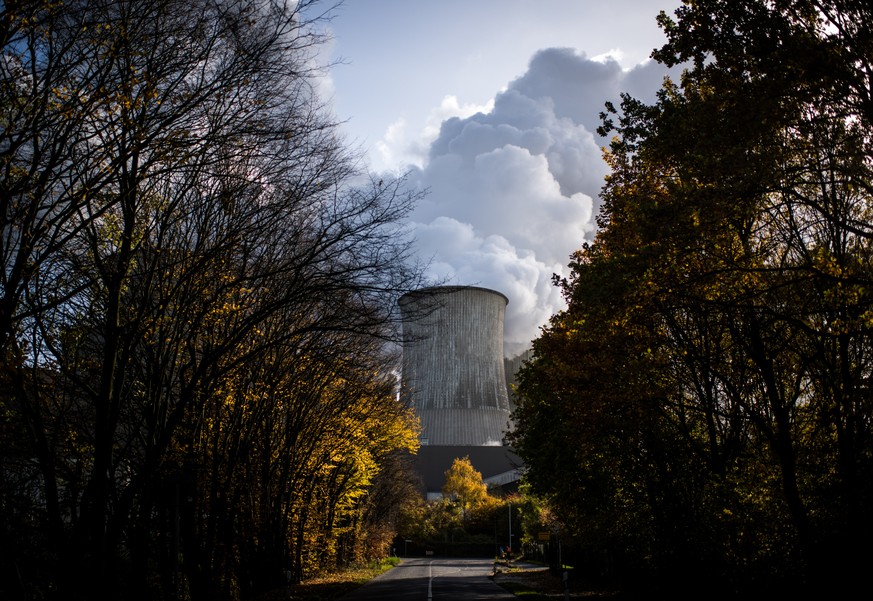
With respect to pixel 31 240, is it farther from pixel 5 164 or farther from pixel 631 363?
pixel 631 363

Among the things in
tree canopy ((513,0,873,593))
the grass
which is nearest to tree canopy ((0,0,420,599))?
the grass

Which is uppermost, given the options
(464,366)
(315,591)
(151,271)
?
(464,366)

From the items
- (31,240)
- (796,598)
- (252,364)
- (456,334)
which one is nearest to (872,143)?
(796,598)

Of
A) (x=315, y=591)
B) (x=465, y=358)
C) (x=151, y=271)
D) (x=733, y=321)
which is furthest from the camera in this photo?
(x=465, y=358)

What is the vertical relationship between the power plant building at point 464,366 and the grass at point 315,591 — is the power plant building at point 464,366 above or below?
above

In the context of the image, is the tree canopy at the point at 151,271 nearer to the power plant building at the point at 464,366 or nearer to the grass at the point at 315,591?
the grass at the point at 315,591

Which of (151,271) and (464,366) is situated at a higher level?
(464,366)

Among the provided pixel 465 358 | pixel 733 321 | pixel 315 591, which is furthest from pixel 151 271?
pixel 465 358

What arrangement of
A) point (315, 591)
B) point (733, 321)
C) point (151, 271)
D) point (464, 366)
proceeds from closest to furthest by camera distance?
point (151, 271) < point (733, 321) < point (315, 591) < point (464, 366)

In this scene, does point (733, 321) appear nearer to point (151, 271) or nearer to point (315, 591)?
point (151, 271)

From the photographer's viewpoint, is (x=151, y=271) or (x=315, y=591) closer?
(x=151, y=271)

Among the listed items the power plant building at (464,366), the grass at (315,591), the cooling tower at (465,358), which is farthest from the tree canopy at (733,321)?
the cooling tower at (465,358)
